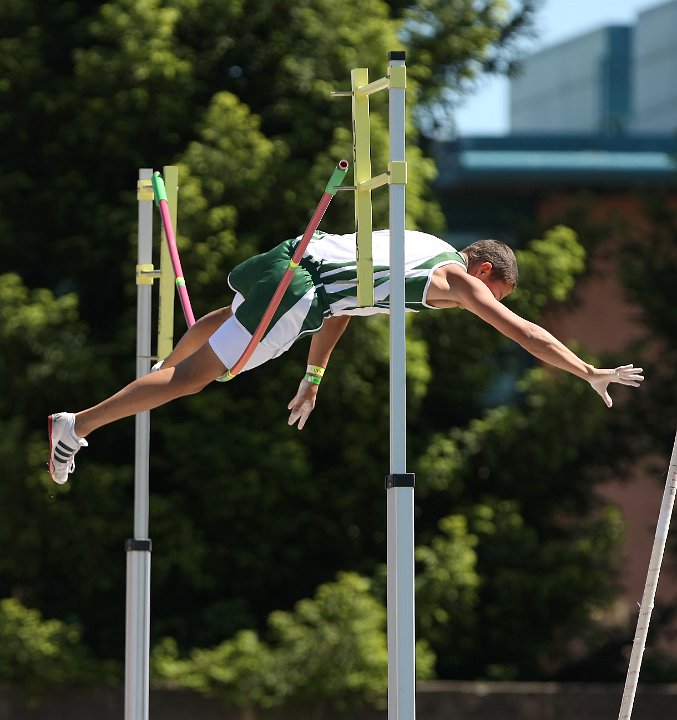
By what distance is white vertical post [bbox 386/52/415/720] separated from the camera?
14.1ft

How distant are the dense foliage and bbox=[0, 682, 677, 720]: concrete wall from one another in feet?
0.63

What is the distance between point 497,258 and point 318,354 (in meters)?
0.79

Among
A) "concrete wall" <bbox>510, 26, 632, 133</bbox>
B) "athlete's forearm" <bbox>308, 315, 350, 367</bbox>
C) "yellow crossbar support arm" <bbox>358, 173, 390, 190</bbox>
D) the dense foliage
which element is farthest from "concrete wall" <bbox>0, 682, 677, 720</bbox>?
"concrete wall" <bbox>510, 26, 632, 133</bbox>

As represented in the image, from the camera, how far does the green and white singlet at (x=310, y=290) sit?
15.1 feet

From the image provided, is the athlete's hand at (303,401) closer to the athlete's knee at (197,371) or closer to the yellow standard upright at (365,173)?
the athlete's knee at (197,371)

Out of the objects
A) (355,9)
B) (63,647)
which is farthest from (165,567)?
(355,9)

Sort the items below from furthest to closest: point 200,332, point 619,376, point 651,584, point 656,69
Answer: point 656,69
point 200,332
point 651,584
point 619,376

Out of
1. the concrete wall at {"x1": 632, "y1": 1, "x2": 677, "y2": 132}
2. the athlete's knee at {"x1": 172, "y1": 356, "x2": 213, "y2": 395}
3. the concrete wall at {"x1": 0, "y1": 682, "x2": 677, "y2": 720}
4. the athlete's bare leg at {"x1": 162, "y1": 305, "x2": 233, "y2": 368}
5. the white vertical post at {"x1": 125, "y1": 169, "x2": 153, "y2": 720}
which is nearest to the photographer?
the athlete's knee at {"x1": 172, "y1": 356, "x2": 213, "y2": 395}

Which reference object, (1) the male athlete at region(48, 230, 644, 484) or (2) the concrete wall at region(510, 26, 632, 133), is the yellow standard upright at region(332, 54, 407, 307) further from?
(2) the concrete wall at region(510, 26, 632, 133)

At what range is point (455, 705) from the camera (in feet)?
31.3

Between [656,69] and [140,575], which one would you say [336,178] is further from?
[656,69]

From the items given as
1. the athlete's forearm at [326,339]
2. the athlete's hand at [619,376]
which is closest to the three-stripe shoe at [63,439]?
the athlete's forearm at [326,339]

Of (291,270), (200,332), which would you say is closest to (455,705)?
(200,332)

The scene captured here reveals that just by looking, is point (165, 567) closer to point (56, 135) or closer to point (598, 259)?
point (56, 135)
